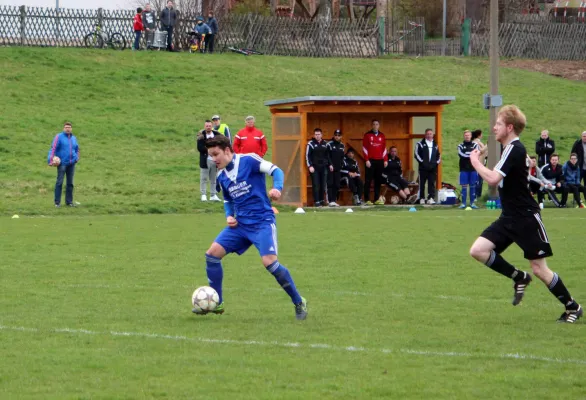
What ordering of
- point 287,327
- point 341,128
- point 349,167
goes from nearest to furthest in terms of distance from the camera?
1. point 287,327
2. point 349,167
3. point 341,128

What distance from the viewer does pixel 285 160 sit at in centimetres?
2602

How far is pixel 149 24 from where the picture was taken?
137 feet

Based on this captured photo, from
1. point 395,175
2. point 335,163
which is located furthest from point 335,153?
point 395,175

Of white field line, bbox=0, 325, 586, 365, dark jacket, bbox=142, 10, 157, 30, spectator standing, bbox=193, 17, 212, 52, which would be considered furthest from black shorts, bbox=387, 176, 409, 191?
dark jacket, bbox=142, 10, 157, 30

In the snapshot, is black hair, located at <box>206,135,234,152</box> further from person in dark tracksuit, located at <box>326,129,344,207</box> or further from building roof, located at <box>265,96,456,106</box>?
person in dark tracksuit, located at <box>326,129,344,207</box>

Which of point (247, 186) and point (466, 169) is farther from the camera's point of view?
point (466, 169)

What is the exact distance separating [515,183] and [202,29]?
34.6m

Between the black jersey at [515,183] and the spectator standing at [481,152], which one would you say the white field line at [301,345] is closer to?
the black jersey at [515,183]

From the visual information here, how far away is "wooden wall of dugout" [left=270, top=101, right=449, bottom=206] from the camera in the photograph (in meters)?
25.2

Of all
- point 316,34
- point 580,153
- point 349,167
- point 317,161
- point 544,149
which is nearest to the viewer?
point 317,161

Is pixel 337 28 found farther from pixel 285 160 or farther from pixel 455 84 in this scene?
pixel 285 160

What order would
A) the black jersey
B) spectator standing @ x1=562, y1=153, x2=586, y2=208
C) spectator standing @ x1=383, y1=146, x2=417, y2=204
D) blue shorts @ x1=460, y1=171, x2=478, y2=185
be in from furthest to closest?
1. spectator standing @ x1=383, y1=146, x2=417, y2=204
2. spectator standing @ x1=562, y1=153, x2=586, y2=208
3. blue shorts @ x1=460, y1=171, x2=478, y2=185
4. the black jersey

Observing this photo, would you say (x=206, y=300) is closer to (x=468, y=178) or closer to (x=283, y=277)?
(x=283, y=277)

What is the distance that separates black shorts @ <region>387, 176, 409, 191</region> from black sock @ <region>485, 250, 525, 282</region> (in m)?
16.5
